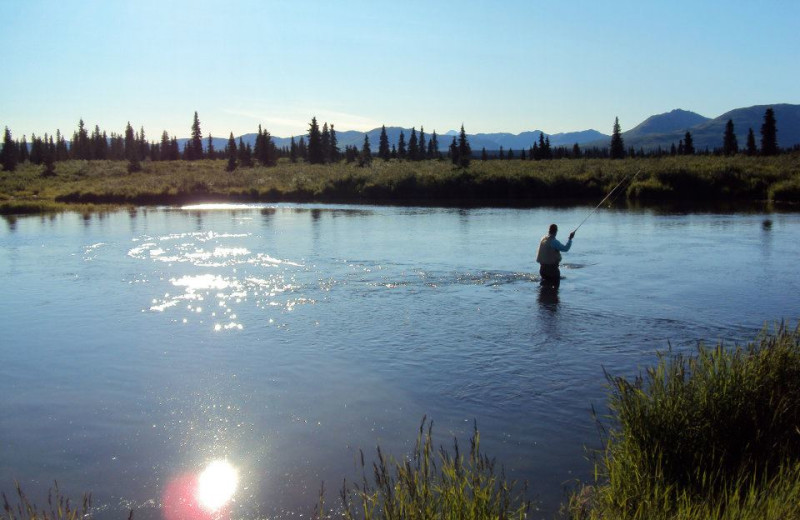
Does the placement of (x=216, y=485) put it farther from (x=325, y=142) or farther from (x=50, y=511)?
(x=325, y=142)

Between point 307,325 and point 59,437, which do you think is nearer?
point 59,437

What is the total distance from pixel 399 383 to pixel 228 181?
5879 centimetres

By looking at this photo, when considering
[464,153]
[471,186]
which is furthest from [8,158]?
[471,186]

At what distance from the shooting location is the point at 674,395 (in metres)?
6.31

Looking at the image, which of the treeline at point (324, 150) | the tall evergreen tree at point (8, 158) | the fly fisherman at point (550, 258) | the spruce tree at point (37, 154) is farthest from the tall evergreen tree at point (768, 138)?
the spruce tree at point (37, 154)

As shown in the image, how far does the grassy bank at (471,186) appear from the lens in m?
49.6

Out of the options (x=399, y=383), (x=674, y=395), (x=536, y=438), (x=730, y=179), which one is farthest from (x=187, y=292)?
(x=730, y=179)

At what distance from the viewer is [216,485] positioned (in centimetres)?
720

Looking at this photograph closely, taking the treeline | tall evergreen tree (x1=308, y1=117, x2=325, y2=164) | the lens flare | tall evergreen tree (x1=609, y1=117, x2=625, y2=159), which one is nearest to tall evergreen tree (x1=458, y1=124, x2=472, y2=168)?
the treeline

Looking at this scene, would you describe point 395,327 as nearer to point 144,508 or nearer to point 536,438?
point 536,438

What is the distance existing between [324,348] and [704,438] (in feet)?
24.5

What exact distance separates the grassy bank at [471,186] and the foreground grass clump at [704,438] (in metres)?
41.2

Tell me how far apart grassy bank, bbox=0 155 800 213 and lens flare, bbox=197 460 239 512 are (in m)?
41.1

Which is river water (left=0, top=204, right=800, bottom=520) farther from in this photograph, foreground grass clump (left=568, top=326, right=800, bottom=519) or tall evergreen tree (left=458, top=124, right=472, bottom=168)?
tall evergreen tree (left=458, top=124, right=472, bottom=168)
